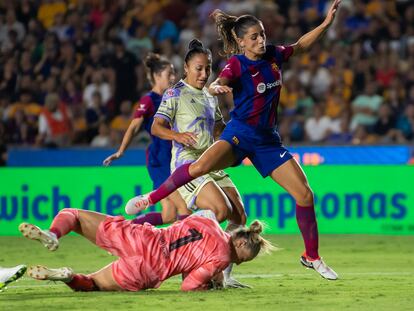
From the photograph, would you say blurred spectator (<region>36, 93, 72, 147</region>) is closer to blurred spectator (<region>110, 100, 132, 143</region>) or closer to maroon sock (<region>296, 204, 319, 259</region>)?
blurred spectator (<region>110, 100, 132, 143</region>)

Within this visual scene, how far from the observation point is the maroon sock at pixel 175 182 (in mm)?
9116

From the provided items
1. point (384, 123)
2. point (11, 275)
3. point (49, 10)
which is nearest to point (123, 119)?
point (49, 10)

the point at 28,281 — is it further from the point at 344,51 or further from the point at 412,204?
the point at 344,51

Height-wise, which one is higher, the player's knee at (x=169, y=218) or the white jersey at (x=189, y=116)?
the white jersey at (x=189, y=116)

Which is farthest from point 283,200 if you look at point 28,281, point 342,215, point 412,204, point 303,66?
point 28,281

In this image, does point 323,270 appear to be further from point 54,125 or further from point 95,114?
point 95,114

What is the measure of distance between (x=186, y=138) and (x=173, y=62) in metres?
10.1

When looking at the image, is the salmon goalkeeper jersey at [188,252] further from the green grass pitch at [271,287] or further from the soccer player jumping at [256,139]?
the soccer player jumping at [256,139]

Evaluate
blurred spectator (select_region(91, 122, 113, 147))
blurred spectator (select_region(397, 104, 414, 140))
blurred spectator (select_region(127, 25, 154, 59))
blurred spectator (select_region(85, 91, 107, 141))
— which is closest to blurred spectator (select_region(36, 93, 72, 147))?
blurred spectator (select_region(85, 91, 107, 141))

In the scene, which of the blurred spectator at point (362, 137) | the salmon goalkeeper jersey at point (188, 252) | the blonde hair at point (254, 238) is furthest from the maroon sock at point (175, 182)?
the blurred spectator at point (362, 137)

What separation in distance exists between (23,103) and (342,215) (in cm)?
707

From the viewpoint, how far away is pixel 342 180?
595 inches

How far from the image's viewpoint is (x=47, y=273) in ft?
25.8

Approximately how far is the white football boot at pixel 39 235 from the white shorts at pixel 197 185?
6.77 feet
